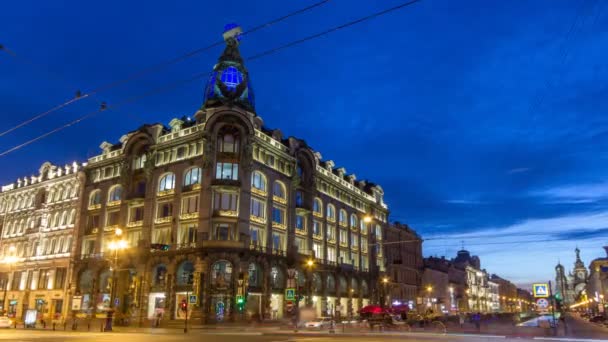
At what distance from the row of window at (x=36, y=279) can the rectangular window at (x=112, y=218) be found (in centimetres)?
1089

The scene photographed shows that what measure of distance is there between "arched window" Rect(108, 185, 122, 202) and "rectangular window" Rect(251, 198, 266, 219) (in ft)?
70.4

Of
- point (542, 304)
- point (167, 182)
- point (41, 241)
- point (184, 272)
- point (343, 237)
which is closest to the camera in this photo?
point (542, 304)

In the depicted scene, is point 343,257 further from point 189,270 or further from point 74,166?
point 74,166

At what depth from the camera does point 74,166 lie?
248 ft

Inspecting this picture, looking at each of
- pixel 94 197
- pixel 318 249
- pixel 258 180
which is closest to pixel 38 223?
pixel 94 197

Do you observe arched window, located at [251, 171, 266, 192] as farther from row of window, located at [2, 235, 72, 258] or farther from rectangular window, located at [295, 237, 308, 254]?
row of window, located at [2, 235, 72, 258]

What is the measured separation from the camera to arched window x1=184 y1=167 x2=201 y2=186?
57375mm

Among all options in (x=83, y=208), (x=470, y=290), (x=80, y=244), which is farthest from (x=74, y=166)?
(x=470, y=290)

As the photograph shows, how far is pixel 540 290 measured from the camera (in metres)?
33.1

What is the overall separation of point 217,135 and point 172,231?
41.6ft

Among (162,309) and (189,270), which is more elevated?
(189,270)

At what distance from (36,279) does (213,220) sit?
124 ft

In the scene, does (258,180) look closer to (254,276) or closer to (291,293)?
(254,276)

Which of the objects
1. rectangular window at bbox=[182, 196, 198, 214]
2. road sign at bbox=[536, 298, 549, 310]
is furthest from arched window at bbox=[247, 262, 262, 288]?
road sign at bbox=[536, 298, 549, 310]
